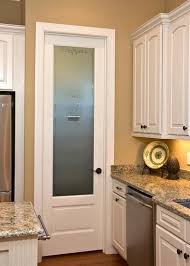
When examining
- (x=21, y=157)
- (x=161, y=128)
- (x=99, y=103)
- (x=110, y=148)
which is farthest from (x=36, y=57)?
(x=161, y=128)

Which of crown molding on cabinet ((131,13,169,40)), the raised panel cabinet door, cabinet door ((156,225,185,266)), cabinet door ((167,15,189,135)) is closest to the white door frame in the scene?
crown molding on cabinet ((131,13,169,40))

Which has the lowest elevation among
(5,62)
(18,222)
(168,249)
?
(168,249)

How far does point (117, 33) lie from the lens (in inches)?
138

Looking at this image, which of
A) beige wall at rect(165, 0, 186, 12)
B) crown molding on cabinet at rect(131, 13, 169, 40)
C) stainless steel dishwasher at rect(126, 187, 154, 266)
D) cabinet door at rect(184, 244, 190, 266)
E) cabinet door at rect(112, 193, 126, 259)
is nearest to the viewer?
cabinet door at rect(184, 244, 190, 266)

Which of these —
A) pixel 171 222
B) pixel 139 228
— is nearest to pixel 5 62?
pixel 139 228

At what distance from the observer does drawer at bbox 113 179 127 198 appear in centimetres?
313

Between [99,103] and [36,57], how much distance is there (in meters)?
0.86

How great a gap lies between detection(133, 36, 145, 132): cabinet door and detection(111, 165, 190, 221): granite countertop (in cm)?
50

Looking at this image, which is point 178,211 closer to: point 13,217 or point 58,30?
point 13,217

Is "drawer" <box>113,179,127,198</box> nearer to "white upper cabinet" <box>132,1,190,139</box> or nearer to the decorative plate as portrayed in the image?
the decorative plate

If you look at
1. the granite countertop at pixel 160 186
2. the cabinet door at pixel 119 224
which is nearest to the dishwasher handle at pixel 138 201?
the granite countertop at pixel 160 186

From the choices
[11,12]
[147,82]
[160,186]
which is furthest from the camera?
[11,12]

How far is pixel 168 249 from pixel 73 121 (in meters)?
1.77

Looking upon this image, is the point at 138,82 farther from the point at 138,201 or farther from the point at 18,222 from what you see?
the point at 18,222
